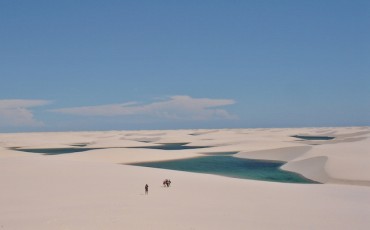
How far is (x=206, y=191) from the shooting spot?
22.3 meters

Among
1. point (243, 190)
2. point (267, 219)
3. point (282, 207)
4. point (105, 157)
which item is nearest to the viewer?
point (267, 219)

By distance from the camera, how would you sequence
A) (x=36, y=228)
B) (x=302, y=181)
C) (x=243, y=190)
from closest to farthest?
(x=36, y=228)
(x=243, y=190)
(x=302, y=181)

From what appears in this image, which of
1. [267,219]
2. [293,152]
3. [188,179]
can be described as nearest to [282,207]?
[267,219]

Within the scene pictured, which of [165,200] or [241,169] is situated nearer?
[165,200]

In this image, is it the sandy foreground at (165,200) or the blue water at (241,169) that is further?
the blue water at (241,169)

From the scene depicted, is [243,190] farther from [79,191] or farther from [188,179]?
[79,191]

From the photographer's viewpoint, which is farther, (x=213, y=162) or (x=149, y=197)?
(x=213, y=162)

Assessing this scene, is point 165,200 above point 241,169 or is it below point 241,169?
above

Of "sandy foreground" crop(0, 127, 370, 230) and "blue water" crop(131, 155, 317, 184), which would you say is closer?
"sandy foreground" crop(0, 127, 370, 230)

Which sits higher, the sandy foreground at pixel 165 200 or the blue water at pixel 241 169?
the sandy foreground at pixel 165 200

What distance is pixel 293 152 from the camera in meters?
52.6

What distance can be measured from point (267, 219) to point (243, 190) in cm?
785

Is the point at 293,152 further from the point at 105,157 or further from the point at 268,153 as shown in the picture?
the point at 105,157

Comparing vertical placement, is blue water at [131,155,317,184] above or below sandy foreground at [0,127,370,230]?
below
